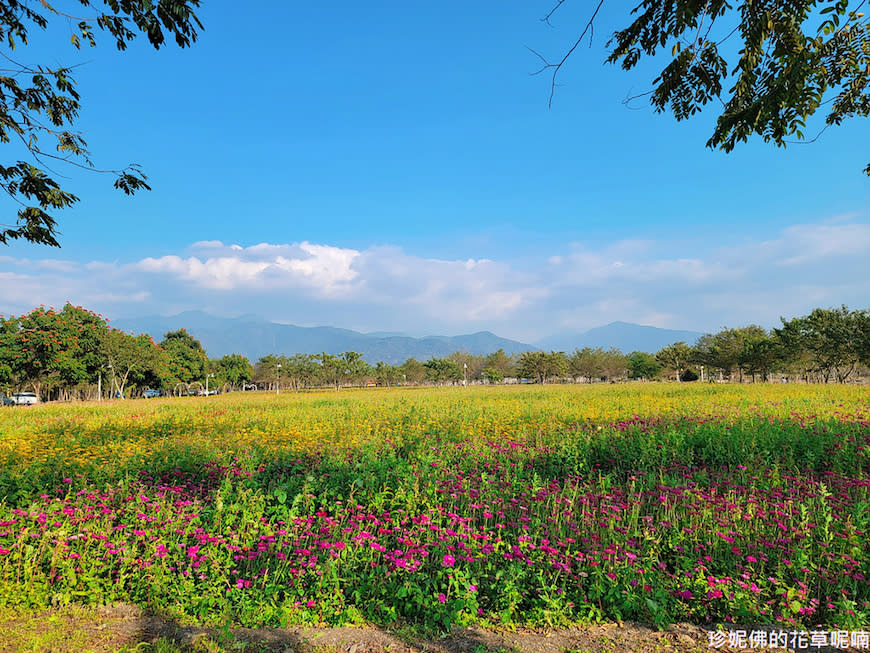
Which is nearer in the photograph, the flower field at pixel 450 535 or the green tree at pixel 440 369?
the flower field at pixel 450 535

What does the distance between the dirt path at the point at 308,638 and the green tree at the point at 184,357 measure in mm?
60497

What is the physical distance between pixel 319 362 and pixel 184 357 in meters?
25.3

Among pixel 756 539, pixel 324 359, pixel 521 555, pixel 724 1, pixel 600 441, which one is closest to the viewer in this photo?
pixel 724 1

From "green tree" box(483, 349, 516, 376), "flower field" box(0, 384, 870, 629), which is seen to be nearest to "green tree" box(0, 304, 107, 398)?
"flower field" box(0, 384, 870, 629)

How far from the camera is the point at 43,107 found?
5.20 meters

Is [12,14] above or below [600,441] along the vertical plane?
above

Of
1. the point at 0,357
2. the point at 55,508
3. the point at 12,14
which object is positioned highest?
the point at 12,14

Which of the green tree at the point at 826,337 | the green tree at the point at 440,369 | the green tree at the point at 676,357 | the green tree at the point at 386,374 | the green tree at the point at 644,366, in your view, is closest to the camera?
the green tree at the point at 826,337

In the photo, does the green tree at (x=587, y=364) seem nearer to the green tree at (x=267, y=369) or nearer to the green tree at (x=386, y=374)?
the green tree at (x=386, y=374)

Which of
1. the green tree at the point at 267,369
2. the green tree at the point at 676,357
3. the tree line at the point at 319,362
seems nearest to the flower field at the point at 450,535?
the tree line at the point at 319,362

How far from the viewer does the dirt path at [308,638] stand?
10.3 ft

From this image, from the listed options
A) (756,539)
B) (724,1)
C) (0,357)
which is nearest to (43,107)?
(724,1)

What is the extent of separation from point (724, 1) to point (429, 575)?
5639mm

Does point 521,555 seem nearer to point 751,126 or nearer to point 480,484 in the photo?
point 480,484
